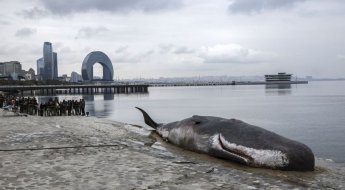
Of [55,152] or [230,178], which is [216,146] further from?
[55,152]

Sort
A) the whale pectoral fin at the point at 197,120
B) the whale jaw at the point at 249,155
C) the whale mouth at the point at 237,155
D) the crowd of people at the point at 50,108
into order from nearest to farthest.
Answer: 1. the whale jaw at the point at 249,155
2. the whale mouth at the point at 237,155
3. the whale pectoral fin at the point at 197,120
4. the crowd of people at the point at 50,108

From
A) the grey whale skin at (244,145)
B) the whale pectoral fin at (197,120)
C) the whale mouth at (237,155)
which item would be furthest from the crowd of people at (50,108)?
the whale mouth at (237,155)

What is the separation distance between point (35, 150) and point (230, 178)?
288 inches

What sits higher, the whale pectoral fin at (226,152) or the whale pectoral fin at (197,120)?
the whale pectoral fin at (197,120)

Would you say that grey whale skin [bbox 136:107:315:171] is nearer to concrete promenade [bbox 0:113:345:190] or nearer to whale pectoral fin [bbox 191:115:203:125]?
whale pectoral fin [bbox 191:115:203:125]

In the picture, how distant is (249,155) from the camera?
13.5m

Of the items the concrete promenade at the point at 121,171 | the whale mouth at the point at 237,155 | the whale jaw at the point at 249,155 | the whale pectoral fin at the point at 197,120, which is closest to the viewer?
the concrete promenade at the point at 121,171

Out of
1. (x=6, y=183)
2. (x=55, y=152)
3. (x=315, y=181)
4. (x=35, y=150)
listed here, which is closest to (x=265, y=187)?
(x=315, y=181)

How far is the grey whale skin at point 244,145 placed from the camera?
12.8m

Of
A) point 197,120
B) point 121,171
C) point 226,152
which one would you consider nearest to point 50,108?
point 197,120

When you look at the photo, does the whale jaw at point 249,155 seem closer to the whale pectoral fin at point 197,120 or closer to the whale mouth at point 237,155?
the whale mouth at point 237,155

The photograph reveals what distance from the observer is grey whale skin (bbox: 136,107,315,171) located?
41.9 ft

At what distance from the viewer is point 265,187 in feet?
31.7

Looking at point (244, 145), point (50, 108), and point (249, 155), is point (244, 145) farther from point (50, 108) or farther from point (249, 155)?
point (50, 108)
